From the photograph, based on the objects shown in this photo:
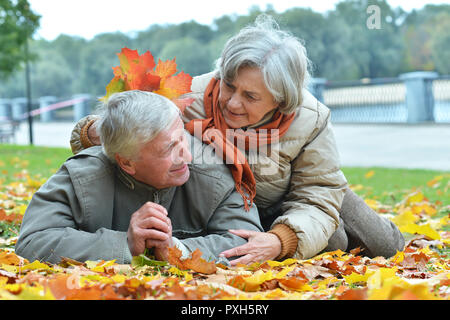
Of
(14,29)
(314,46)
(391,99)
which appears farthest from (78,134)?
(314,46)

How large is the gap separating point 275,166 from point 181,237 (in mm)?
647

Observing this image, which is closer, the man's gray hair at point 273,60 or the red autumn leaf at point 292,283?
the red autumn leaf at point 292,283

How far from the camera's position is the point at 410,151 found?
518 inches

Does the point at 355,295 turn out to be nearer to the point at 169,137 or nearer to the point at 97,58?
the point at 169,137

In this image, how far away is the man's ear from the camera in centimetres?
279

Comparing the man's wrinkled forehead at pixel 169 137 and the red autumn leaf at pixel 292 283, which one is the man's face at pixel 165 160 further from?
the red autumn leaf at pixel 292 283

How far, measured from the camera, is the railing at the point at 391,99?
67.4 ft

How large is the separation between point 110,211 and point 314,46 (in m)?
35.9

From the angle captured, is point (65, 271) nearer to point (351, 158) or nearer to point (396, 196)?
point (396, 196)

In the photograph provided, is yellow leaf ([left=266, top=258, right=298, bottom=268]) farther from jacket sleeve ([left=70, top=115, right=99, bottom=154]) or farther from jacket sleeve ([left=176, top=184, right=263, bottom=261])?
jacket sleeve ([left=70, top=115, right=99, bottom=154])

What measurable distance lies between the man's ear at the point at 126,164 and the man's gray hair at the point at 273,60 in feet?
2.43

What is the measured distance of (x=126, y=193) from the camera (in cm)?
296

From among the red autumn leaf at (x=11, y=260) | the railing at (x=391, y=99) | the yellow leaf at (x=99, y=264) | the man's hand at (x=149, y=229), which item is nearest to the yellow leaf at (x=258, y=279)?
the man's hand at (x=149, y=229)
